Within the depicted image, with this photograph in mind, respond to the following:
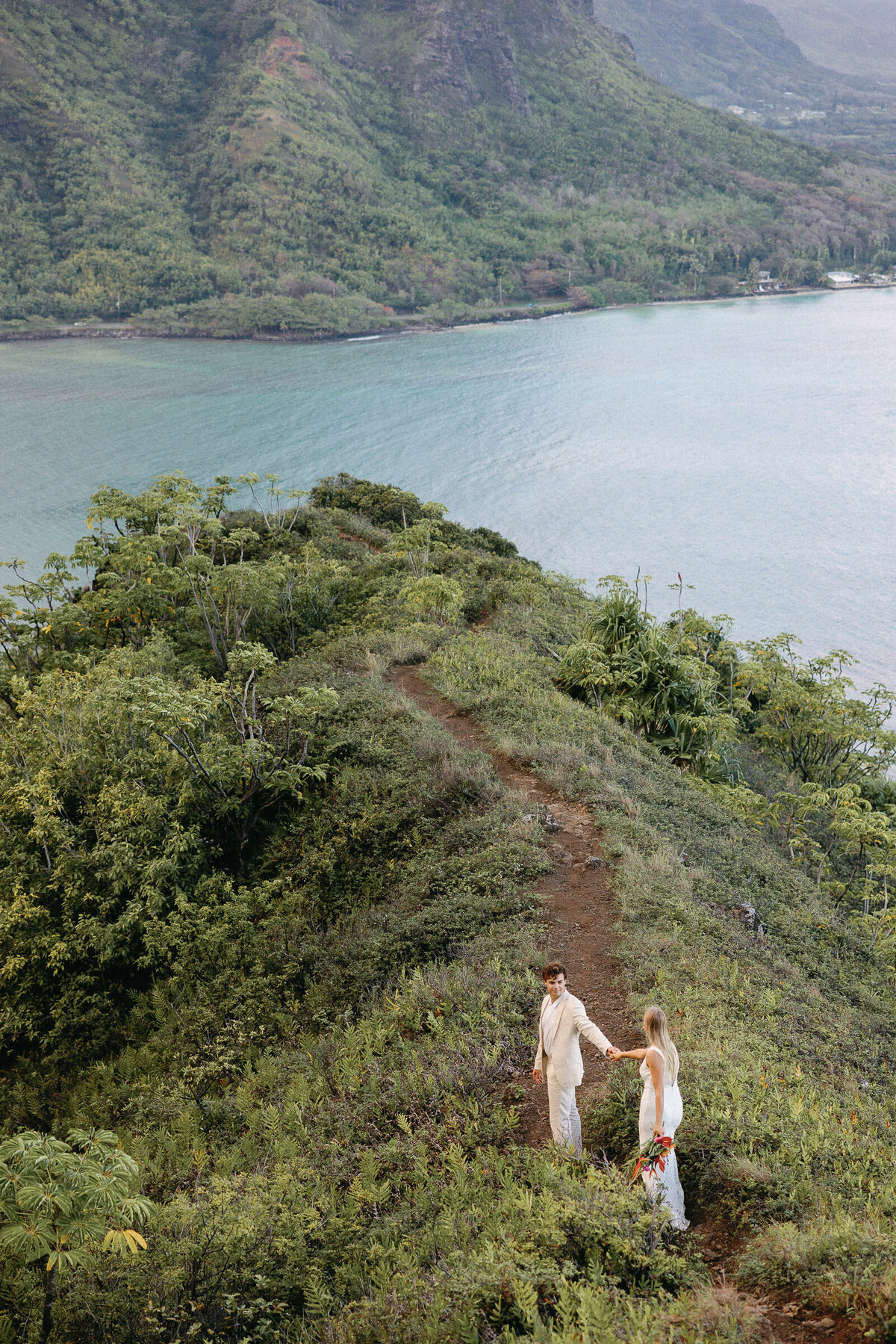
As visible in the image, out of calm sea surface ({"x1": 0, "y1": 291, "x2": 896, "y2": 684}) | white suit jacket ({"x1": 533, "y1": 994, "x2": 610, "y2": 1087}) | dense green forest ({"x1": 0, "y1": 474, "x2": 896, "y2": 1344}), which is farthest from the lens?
calm sea surface ({"x1": 0, "y1": 291, "x2": 896, "y2": 684})

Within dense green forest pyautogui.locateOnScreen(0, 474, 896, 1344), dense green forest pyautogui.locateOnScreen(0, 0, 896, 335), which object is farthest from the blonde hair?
dense green forest pyautogui.locateOnScreen(0, 0, 896, 335)

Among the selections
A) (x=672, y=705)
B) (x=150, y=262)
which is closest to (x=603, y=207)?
(x=150, y=262)

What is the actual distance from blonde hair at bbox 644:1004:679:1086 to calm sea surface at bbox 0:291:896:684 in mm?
33972

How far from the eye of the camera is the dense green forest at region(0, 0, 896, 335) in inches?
4601

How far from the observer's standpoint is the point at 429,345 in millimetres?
101688

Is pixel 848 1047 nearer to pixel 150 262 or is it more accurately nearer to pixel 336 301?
pixel 336 301

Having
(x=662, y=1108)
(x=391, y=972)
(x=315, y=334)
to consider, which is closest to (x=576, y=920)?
(x=391, y=972)

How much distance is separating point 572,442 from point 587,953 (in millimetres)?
63401

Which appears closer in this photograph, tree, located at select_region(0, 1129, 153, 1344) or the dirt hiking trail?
the dirt hiking trail

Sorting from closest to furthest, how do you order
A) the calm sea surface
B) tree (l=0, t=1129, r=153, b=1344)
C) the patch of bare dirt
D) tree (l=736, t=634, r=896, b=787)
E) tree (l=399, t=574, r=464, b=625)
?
tree (l=0, t=1129, r=153, b=1344), the patch of bare dirt, tree (l=399, t=574, r=464, b=625), tree (l=736, t=634, r=896, b=787), the calm sea surface

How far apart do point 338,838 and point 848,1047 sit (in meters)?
6.84

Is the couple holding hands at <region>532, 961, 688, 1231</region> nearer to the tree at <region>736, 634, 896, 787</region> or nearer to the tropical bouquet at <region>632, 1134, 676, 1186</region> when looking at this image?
the tropical bouquet at <region>632, 1134, 676, 1186</region>

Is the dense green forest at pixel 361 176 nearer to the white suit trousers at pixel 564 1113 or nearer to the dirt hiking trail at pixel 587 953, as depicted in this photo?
the dirt hiking trail at pixel 587 953

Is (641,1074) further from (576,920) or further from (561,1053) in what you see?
(576,920)
